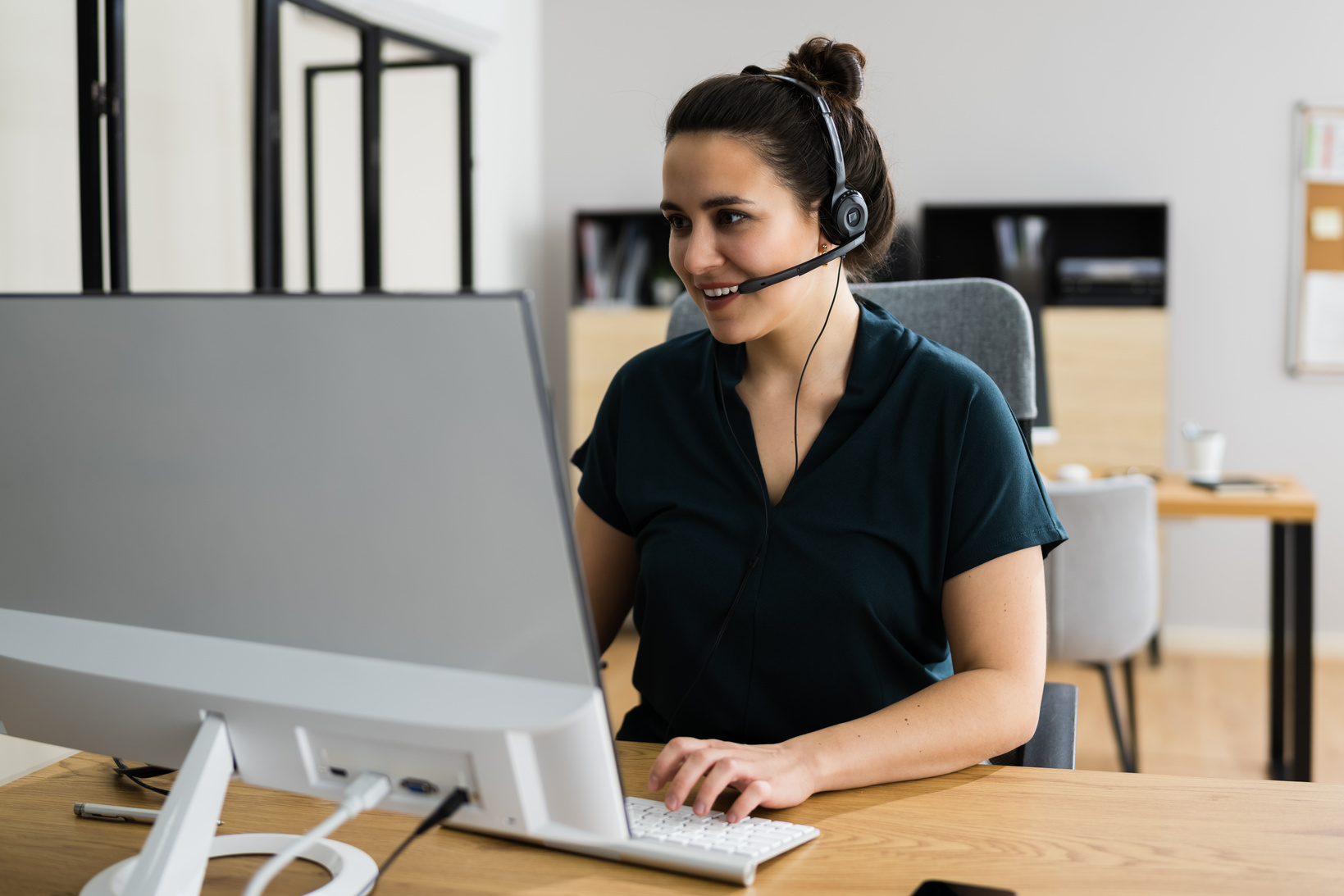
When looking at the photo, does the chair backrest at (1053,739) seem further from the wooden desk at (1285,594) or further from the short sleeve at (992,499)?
the wooden desk at (1285,594)

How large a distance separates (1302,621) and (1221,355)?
1.57 meters

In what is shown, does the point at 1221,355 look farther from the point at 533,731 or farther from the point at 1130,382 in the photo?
the point at 533,731

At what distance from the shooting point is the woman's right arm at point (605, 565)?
4.04 feet

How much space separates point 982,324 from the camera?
4.21ft

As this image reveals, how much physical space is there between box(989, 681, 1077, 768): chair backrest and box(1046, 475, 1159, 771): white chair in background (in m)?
1.18

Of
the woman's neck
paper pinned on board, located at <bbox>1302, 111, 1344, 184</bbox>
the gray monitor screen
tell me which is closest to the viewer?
the gray monitor screen

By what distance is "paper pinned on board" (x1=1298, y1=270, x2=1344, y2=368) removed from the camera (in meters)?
3.80

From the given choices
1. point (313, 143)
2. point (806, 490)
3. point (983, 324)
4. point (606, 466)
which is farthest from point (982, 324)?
point (313, 143)

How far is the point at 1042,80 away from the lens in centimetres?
395

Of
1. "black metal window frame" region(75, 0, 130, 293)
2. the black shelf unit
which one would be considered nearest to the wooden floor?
the black shelf unit

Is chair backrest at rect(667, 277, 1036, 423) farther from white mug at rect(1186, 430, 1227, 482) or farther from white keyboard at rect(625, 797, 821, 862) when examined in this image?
white mug at rect(1186, 430, 1227, 482)

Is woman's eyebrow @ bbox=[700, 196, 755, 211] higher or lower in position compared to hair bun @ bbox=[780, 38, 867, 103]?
lower

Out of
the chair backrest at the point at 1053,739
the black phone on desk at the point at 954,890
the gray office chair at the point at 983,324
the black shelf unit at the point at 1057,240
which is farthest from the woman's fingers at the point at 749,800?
the black shelf unit at the point at 1057,240

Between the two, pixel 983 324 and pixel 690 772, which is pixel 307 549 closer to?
pixel 690 772
